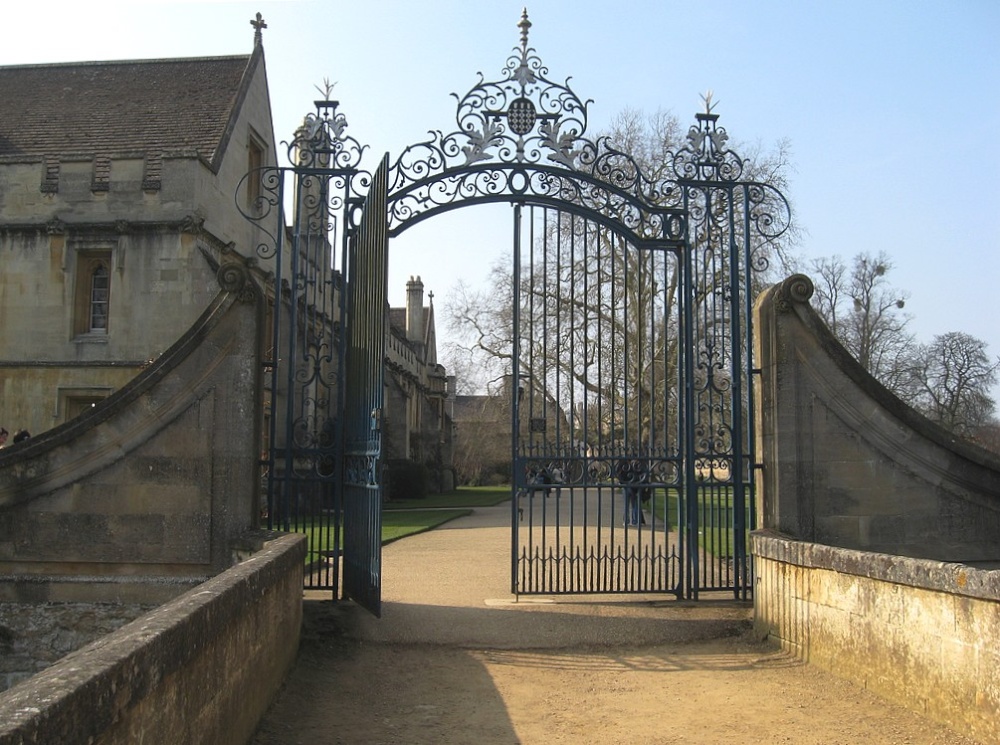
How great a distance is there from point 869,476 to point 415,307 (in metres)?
42.1

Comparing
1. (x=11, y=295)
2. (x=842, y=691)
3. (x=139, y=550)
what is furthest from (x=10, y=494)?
(x=11, y=295)

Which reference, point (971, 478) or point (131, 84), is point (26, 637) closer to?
point (971, 478)

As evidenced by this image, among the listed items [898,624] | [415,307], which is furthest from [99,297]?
[415,307]

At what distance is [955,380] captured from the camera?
123 ft

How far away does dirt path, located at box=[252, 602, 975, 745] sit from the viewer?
5133 millimetres

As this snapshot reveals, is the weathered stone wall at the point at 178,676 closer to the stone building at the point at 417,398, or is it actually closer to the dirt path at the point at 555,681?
A: the dirt path at the point at 555,681

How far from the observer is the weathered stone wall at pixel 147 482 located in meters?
7.45

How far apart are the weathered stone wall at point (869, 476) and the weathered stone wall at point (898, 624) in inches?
36.7

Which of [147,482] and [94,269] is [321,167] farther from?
[94,269]

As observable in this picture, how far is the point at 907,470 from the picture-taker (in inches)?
311

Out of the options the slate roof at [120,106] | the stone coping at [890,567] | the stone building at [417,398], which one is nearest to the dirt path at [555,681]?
the stone coping at [890,567]

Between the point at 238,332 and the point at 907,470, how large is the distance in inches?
223

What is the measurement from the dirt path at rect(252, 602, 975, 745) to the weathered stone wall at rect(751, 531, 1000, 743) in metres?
0.14

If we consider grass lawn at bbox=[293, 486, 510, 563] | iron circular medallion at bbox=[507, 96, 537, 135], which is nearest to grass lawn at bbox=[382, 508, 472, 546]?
grass lawn at bbox=[293, 486, 510, 563]
